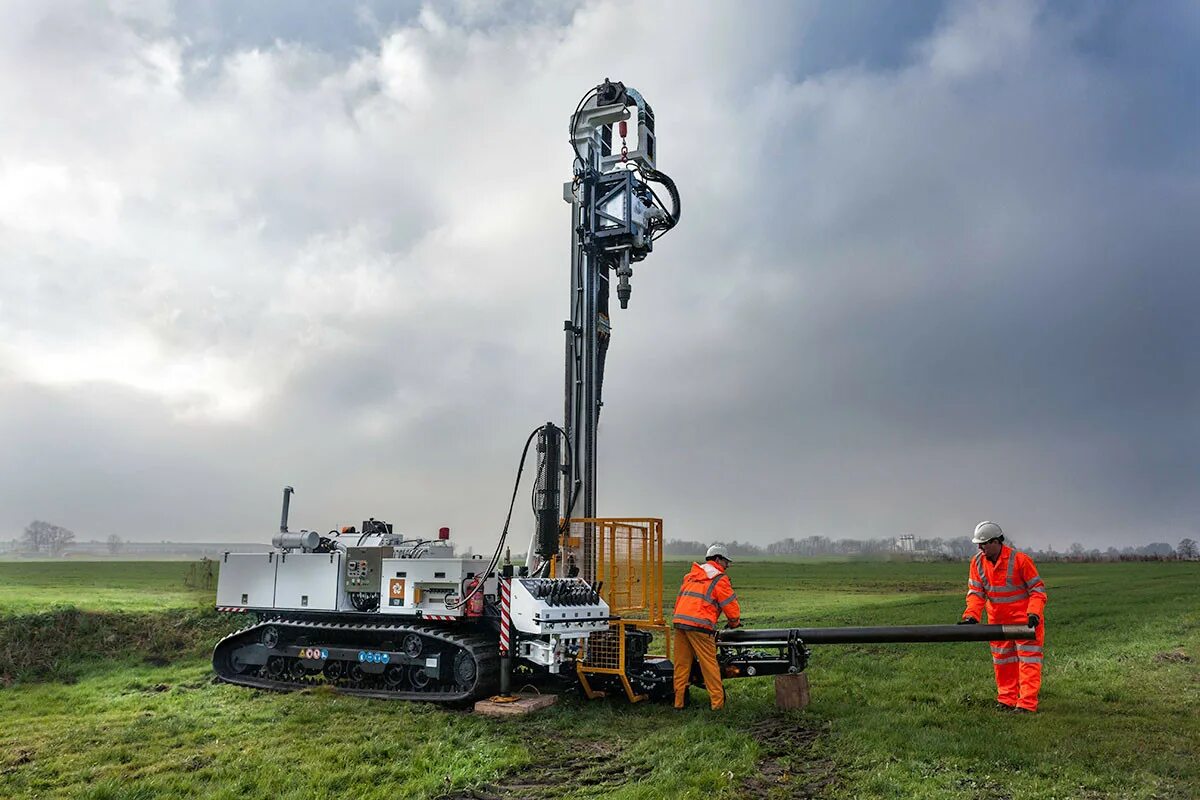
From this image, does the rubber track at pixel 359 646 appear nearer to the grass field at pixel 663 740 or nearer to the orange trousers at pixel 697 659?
the grass field at pixel 663 740

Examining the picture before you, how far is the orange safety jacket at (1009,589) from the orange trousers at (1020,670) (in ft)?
0.66

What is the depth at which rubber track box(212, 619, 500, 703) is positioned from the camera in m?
11.5

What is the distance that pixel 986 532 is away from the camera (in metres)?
10.1

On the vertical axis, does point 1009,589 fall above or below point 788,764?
above

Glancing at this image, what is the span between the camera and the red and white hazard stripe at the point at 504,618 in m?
11.5

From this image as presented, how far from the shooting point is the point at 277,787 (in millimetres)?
7336

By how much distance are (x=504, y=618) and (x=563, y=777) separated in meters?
3.91

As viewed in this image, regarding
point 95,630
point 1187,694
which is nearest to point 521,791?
point 1187,694

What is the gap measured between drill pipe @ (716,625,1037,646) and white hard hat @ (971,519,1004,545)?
1.13 metres

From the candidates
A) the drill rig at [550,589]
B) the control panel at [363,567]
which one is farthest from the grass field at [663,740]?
the control panel at [363,567]

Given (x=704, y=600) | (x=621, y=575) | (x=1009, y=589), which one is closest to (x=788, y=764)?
(x=704, y=600)

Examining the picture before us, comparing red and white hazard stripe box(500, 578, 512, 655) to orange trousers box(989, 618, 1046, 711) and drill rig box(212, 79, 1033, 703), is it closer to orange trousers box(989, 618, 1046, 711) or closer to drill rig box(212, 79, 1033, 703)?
drill rig box(212, 79, 1033, 703)

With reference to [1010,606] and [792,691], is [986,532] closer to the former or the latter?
[1010,606]

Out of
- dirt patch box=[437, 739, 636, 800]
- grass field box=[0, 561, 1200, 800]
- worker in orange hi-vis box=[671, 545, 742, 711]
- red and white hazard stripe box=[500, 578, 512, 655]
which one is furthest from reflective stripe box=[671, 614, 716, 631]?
red and white hazard stripe box=[500, 578, 512, 655]
